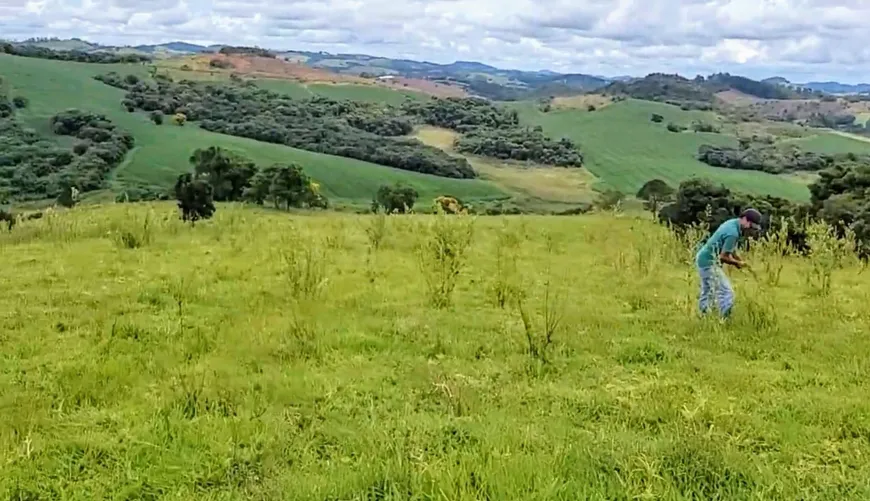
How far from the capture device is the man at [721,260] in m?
8.67

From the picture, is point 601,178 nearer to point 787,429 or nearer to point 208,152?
point 208,152

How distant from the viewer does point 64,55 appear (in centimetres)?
11350

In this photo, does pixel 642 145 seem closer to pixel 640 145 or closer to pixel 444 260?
pixel 640 145

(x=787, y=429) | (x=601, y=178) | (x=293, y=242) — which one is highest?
(x=787, y=429)

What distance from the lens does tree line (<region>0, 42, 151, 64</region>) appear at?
10588cm

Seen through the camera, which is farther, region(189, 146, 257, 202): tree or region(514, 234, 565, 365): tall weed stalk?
region(189, 146, 257, 202): tree

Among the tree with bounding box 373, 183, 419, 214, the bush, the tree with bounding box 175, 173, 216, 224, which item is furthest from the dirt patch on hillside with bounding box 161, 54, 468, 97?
the tree with bounding box 175, 173, 216, 224

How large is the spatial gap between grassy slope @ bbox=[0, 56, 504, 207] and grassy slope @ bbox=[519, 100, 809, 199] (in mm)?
18960

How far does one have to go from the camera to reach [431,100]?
122562 millimetres

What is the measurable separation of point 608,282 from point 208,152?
4173 centimetres

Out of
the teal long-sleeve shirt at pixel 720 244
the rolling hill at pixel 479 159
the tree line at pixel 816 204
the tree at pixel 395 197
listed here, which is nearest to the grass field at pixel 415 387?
the teal long-sleeve shirt at pixel 720 244

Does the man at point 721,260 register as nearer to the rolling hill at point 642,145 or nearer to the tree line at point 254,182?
the tree line at point 254,182

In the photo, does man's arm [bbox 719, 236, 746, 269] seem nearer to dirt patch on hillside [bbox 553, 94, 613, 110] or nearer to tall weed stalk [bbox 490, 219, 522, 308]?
tall weed stalk [bbox 490, 219, 522, 308]

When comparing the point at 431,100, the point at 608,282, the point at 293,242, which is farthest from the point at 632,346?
the point at 431,100
